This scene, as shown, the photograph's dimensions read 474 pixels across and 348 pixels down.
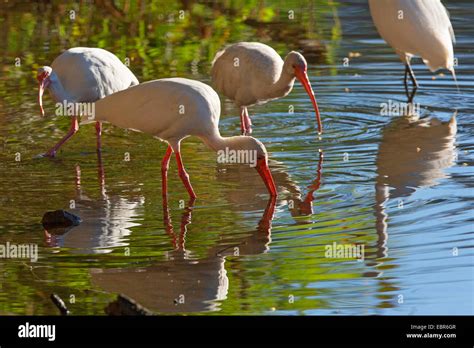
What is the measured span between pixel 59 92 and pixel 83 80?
24 cm

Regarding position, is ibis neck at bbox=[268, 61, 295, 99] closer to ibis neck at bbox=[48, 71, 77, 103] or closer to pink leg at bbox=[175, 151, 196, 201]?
ibis neck at bbox=[48, 71, 77, 103]

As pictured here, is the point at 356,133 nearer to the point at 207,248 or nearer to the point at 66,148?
the point at 66,148

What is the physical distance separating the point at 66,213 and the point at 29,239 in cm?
36

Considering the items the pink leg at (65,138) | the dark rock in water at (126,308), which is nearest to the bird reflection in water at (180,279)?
the dark rock in water at (126,308)

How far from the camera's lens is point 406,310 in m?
5.94

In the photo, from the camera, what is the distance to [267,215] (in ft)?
25.9

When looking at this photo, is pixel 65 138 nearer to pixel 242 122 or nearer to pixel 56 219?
pixel 242 122

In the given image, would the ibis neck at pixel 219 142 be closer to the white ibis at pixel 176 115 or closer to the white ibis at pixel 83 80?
the white ibis at pixel 176 115

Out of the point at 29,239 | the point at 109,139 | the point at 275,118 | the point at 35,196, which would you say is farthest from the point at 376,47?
the point at 29,239

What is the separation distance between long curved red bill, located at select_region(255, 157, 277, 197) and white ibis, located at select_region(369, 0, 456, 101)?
369 cm

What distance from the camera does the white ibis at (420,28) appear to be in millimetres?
11312

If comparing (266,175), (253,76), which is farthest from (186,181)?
(253,76)

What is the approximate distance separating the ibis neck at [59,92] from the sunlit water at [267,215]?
462mm

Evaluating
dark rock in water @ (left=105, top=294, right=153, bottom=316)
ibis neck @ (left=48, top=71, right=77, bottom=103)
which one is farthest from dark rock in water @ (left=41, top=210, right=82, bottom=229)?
ibis neck @ (left=48, top=71, right=77, bottom=103)
